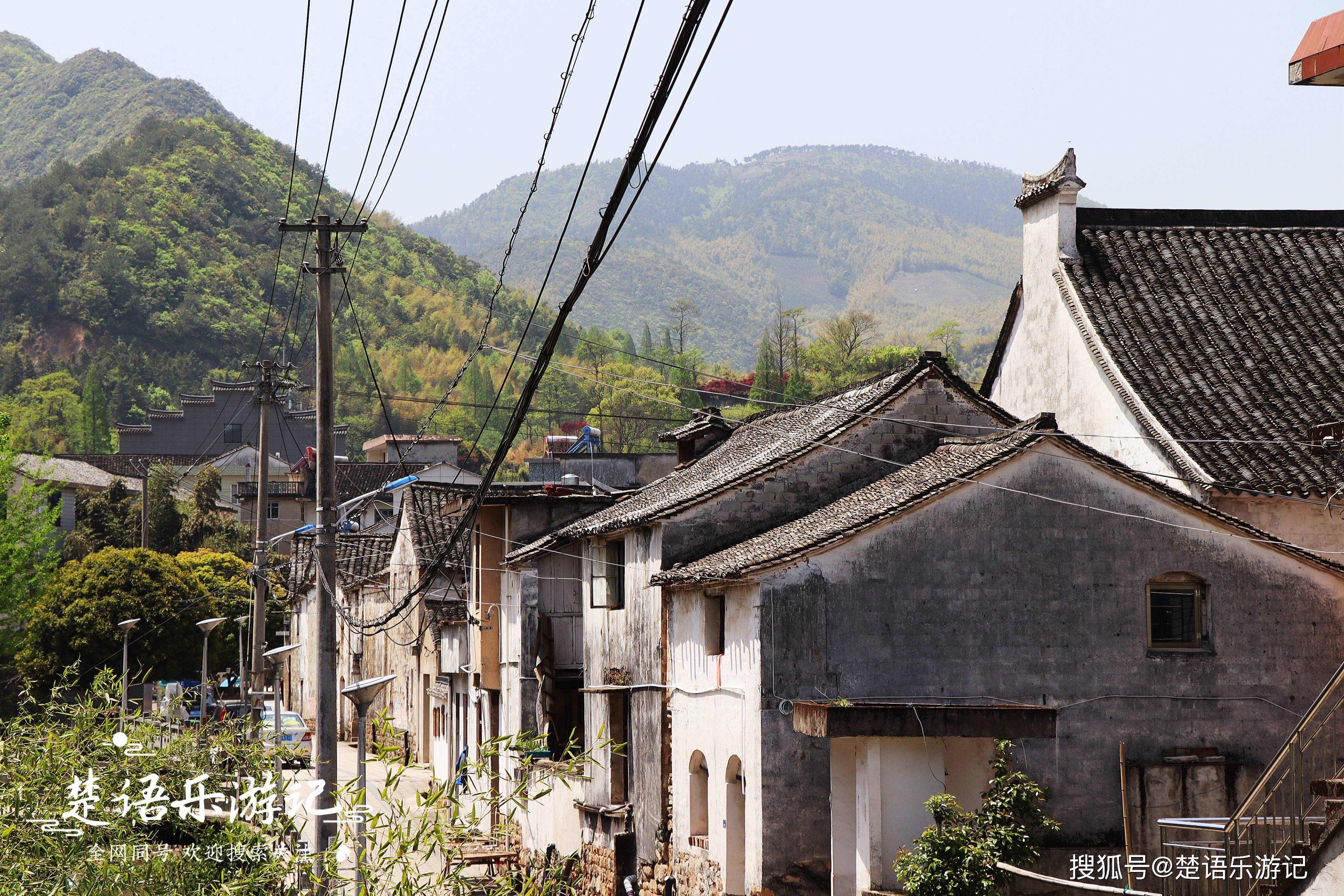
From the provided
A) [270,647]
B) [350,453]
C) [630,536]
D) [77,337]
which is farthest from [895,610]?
[77,337]

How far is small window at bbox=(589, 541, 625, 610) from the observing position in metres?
26.0

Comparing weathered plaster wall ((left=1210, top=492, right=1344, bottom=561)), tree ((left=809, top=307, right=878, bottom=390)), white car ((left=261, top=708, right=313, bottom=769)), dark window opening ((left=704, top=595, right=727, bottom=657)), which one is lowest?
white car ((left=261, top=708, right=313, bottom=769))

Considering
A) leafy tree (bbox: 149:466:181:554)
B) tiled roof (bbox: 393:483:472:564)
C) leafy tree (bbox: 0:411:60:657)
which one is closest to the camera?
tiled roof (bbox: 393:483:472:564)

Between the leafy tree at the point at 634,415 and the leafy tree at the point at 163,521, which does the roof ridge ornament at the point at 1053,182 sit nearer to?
the leafy tree at the point at 163,521

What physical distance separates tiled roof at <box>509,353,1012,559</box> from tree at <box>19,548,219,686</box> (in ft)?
71.0

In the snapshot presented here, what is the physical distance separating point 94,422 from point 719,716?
105 m

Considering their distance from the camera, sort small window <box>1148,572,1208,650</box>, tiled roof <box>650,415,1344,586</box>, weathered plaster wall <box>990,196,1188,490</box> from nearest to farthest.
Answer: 1. tiled roof <box>650,415,1344,586</box>
2. small window <box>1148,572,1208,650</box>
3. weathered plaster wall <box>990,196,1188,490</box>

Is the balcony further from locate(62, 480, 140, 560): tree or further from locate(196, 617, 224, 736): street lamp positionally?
locate(196, 617, 224, 736): street lamp

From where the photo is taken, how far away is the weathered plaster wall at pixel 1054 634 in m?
19.5

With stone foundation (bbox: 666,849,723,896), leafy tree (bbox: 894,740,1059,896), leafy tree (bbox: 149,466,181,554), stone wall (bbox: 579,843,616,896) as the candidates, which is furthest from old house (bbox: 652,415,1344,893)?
leafy tree (bbox: 149,466,181,554)

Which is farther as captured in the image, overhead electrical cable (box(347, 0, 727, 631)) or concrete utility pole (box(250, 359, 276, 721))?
concrete utility pole (box(250, 359, 276, 721))

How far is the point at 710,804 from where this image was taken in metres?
21.6

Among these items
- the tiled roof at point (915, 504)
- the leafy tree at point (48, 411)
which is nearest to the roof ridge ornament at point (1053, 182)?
the tiled roof at point (915, 504)

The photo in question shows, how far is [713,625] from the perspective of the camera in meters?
21.9
